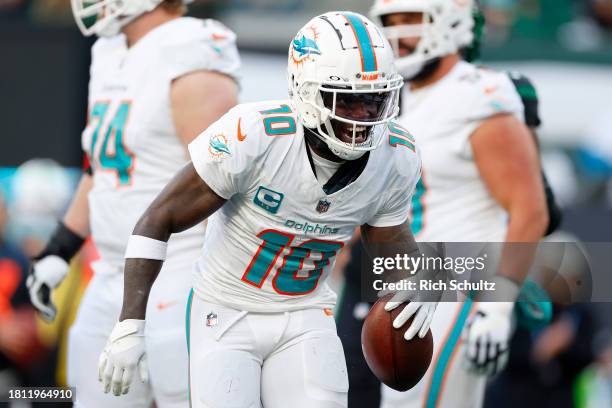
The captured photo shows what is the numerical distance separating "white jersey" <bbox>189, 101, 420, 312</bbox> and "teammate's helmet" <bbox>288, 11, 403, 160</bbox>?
0.10 m

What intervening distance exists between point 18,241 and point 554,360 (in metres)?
3.40

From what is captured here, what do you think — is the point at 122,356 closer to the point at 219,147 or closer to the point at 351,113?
the point at 219,147

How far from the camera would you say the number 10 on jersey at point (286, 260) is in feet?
11.8

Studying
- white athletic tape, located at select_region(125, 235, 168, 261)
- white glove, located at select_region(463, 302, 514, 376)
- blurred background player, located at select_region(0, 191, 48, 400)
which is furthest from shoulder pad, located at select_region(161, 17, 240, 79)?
blurred background player, located at select_region(0, 191, 48, 400)

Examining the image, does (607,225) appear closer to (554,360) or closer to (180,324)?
(554,360)

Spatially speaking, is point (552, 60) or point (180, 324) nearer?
point (180, 324)

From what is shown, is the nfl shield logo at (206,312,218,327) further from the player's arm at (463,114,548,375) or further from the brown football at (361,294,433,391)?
the player's arm at (463,114,548,375)

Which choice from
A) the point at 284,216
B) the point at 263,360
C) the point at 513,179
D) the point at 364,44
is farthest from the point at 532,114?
the point at 263,360

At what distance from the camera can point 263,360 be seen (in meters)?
3.63

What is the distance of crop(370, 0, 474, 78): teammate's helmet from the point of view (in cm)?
488

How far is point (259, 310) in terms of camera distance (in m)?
3.62

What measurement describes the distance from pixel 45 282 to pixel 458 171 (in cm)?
165

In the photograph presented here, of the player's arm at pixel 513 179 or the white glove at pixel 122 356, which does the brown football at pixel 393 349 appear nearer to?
the white glove at pixel 122 356

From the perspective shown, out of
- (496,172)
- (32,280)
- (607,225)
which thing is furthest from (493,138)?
(607,225)
